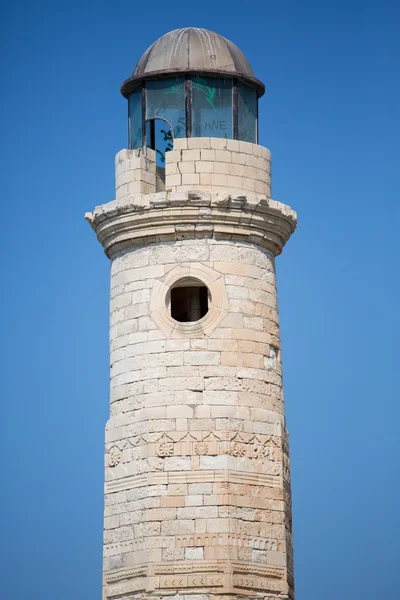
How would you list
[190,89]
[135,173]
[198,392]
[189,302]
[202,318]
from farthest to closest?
[189,302], [135,173], [190,89], [202,318], [198,392]

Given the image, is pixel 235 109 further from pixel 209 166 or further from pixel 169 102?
pixel 209 166

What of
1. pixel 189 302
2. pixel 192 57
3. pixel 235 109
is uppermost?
pixel 192 57

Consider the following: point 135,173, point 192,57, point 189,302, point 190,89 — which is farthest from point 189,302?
point 192,57

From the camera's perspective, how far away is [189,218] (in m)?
27.7

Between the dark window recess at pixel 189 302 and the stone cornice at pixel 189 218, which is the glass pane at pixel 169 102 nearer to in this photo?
the stone cornice at pixel 189 218

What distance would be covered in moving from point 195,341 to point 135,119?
158 inches

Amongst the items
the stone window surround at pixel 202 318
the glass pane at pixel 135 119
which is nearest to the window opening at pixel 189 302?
the stone window surround at pixel 202 318

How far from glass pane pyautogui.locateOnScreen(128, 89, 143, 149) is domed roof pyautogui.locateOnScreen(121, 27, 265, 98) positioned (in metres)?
0.23

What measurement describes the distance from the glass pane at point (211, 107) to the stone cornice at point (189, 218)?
130 centimetres

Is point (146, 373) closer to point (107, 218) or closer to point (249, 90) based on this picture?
point (107, 218)

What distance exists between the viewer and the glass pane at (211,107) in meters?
28.3

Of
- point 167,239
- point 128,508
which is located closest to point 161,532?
point 128,508

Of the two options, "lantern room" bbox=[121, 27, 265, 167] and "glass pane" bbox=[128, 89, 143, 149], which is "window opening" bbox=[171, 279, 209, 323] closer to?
"lantern room" bbox=[121, 27, 265, 167]

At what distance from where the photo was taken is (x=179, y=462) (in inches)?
1057
